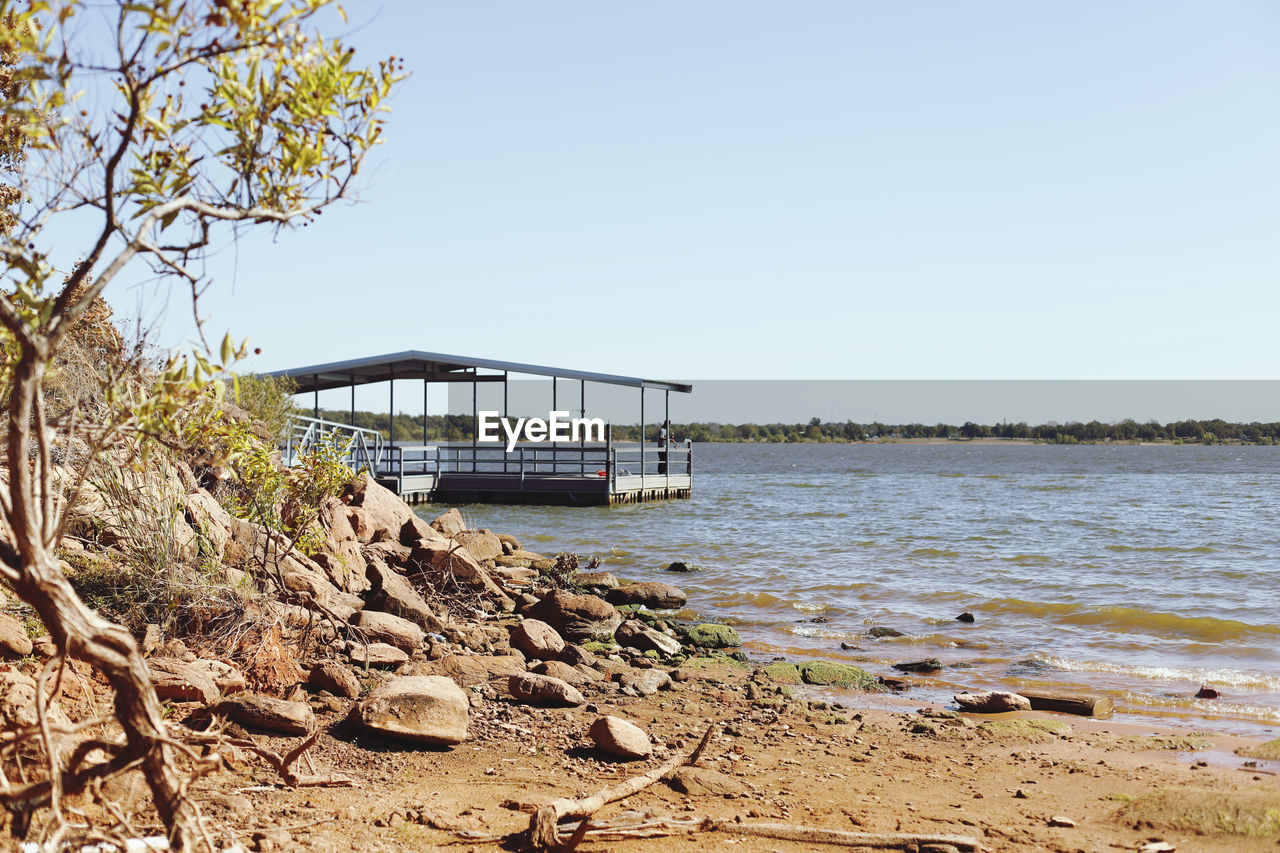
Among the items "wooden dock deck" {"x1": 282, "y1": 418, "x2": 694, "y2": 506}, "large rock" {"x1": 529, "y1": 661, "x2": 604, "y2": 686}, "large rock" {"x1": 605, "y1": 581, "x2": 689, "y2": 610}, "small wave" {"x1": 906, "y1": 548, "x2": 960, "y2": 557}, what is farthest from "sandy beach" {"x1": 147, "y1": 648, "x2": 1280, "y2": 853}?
"wooden dock deck" {"x1": 282, "y1": 418, "x2": 694, "y2": 506}

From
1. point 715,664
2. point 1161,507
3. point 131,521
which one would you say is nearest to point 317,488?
point 131,521

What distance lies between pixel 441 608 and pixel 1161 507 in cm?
3374

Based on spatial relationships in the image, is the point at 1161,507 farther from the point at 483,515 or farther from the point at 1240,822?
the point at 1240,822

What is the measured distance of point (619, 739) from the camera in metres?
6.00

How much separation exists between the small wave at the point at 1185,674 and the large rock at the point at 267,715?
784cm

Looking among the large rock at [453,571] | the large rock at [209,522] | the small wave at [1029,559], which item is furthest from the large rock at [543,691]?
the small wave at [1029,559]

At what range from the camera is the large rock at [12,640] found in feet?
17.1

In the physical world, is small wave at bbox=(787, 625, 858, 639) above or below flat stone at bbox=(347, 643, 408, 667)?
below

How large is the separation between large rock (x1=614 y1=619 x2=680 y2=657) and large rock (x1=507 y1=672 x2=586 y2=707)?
9.49 ft

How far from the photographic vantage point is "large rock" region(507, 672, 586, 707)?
7.12m

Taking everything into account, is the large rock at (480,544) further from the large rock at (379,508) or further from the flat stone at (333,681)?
the flat stone at (333,681)

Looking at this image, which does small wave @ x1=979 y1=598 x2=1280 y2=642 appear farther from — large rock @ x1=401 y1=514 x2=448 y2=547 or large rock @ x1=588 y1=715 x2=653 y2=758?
large rock @ x1=588 y1=715 x2=653 y2=758

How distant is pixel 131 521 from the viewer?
6.94 metres

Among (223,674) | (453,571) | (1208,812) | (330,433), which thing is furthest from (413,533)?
(1208,812)
